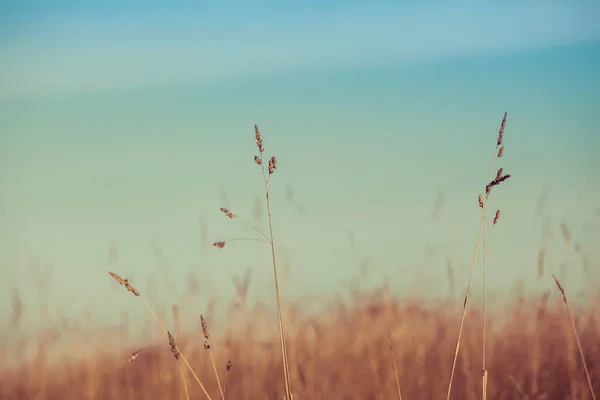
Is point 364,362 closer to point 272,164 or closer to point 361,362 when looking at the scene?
point 361,362

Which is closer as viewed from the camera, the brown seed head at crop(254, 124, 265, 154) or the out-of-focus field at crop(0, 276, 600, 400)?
the brown seed head at crop(254, 124, 265, 154)

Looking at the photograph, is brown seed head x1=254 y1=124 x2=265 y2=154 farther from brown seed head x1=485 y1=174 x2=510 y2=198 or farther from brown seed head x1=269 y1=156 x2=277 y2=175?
brown seed head x1=485 y1=174 x2=510 y2=198

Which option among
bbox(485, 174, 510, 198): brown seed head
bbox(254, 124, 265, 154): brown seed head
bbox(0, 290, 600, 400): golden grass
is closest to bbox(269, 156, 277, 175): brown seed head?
bbox(254, 124, 265, 154): brown seed head

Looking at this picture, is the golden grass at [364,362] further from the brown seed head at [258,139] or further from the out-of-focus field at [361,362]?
the brown seed head at [258,139]

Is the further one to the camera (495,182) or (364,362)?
(364,362)

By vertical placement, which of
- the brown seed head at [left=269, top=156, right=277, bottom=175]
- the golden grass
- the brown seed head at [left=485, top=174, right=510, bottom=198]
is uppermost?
the brown seed head at [left=269, top=156, right=277, bottom=175]

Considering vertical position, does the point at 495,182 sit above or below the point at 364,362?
above

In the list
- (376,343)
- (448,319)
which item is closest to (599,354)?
(448,319)

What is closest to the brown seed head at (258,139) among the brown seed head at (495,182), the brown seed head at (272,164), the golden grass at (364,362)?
the brown seed head at (272,164)

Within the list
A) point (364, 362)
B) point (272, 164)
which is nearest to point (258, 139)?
point (272, 164)

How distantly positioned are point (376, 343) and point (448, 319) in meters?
0.54

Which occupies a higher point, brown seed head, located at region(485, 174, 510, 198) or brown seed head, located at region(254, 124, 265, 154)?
brown seed head, located at region(254, 124, 265, 154)

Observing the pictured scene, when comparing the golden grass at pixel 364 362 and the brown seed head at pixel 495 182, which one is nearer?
the brown seed head at pixel 495 182

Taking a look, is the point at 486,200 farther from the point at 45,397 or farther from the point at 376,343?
the point at 45,397
